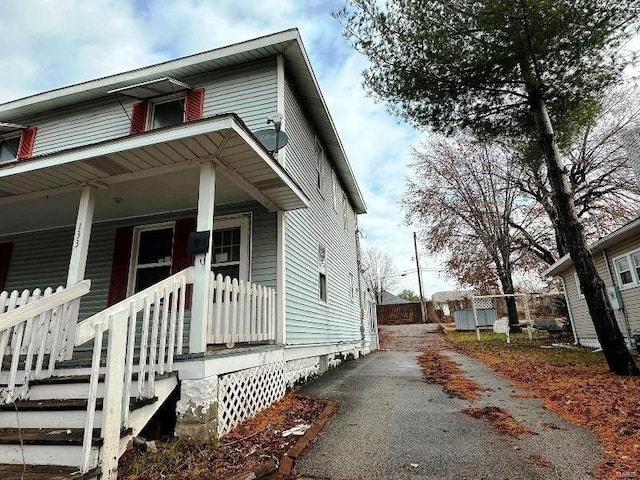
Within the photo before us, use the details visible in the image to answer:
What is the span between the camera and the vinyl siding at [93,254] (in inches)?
226

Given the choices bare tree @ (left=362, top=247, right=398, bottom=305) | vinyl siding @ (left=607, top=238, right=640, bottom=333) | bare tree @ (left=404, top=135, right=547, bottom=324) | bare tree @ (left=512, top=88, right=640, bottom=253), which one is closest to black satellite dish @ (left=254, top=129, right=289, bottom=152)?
vinyl siding @ (left=607, top=238, right=640, bottom=333)

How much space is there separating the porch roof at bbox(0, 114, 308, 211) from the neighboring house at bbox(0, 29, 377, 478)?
23 mm

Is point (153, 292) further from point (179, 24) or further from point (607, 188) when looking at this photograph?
point (607, 188)

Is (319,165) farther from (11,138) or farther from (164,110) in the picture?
(11,138)

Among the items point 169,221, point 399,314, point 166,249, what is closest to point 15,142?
point 169,221

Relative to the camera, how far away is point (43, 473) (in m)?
2.34

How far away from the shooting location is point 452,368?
790cm

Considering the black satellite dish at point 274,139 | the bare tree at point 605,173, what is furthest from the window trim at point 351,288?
the bare tree at point 605,173

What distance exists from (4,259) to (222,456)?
7.36 meters

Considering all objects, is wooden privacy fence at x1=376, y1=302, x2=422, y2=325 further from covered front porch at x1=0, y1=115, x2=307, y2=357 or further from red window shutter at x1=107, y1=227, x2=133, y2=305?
red window shutter at x1=107, y1=227, x2=133, y2=305

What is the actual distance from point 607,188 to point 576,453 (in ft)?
56.0

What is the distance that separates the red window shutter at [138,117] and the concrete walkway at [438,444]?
21.3 feet

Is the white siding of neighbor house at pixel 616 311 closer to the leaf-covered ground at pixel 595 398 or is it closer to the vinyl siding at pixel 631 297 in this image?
the vinyl siding at pixel 631 297

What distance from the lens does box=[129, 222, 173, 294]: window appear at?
6.32 meters
